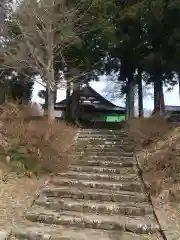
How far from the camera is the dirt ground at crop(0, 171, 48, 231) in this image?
575cm

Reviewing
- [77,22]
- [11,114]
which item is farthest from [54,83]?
[11,114]

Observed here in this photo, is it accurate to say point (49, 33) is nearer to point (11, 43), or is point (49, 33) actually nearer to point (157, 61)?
point (11, 43)

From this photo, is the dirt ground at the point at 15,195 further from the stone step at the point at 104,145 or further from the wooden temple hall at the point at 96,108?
the wooden temple hall at the point at 96,108

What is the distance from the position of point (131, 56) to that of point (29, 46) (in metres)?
7.25

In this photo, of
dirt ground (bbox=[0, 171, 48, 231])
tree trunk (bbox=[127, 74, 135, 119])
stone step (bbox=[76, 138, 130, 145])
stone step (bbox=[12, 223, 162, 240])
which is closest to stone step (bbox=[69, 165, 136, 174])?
dirt ground (bbox=[0, 171, 48, 231])

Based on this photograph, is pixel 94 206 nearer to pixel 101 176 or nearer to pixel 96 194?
pixel 96 194

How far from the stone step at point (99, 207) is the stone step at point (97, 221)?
0.16 metres

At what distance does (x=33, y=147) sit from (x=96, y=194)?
2.49 meters

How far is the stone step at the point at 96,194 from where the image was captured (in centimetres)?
675

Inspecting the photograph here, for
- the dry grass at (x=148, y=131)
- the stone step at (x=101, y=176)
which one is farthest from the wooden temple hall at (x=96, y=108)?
the stone step at (x=101, y=176)

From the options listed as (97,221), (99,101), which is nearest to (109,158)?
(97,221)

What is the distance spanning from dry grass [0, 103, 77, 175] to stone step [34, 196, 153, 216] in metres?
1.49

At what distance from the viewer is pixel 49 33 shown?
46.9 ft

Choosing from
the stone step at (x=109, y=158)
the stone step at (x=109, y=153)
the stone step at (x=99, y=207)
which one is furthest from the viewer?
the stone step at (x=109, y=153)
